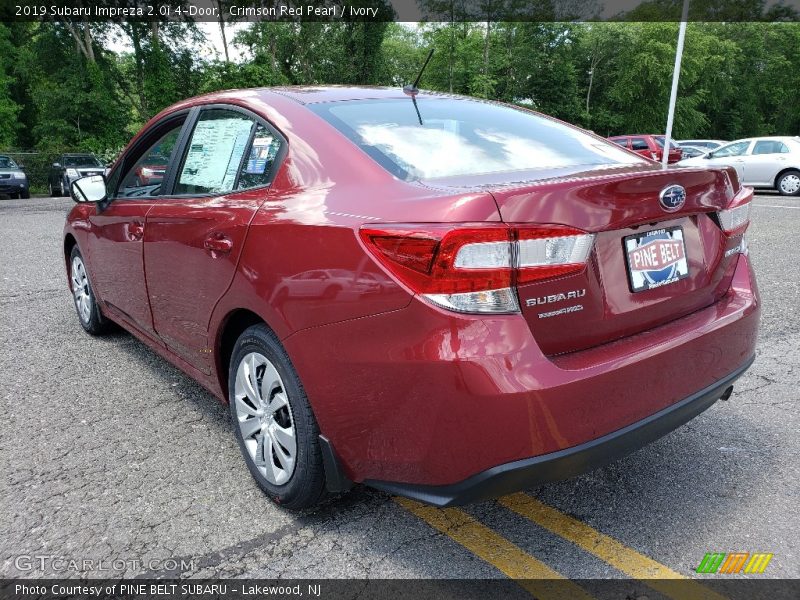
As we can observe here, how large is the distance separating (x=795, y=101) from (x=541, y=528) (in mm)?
65117

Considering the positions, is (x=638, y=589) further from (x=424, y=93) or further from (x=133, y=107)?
(x=133, y=107)

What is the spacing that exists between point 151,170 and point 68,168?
881 inches

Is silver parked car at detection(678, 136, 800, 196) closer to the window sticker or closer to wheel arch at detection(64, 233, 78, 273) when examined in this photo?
wheel arch at detection(64, 233, 78, 273)

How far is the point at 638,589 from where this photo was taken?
2020 mm

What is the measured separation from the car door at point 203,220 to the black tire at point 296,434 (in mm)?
294

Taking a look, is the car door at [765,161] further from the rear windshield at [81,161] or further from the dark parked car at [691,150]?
the rear windshield at [81,161]

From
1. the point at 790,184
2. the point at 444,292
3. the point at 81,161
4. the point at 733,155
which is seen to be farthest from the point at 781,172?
the point at 81,161

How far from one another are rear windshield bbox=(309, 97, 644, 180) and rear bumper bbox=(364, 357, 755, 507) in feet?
3.12

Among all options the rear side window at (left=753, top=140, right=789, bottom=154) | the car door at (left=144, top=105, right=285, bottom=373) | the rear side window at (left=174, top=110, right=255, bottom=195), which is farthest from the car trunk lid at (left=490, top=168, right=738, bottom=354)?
the rear side window at (left=753, top=140, right=789, bottom=154)

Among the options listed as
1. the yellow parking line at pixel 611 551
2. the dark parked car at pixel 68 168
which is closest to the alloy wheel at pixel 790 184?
the yellow parking line at pixel 611 551

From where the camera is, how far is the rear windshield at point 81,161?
24.2 meters

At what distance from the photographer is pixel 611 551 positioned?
87.0 inches

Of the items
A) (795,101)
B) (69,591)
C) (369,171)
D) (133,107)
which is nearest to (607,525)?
(369,171)

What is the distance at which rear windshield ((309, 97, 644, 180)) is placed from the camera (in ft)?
7.48
